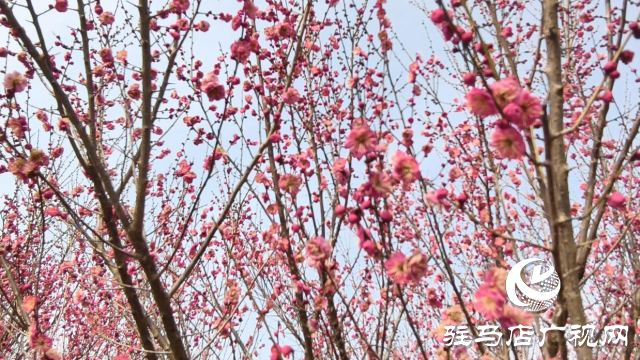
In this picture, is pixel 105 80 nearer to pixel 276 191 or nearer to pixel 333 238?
pixel 276 191

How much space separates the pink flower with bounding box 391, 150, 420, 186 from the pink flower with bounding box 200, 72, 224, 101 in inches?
52.3

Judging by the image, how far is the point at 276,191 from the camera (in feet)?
11.9

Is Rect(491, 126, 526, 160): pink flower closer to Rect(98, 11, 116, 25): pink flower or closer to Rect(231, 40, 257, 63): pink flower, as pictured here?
Rect(231, 40, 257, 63): pink flower

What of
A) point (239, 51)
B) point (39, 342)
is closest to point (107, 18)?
point (239, 51)

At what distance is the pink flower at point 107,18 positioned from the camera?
3781mm

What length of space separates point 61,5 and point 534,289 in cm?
351

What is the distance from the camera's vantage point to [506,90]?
169 centimetres

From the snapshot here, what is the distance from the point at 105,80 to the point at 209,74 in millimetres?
1943

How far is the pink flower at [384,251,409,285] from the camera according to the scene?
6.30ft

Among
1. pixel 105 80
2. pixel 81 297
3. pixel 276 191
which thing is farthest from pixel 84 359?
Answer: pixel 276 191

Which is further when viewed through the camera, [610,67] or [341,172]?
[341,172]

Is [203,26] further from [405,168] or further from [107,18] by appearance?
[405,168]

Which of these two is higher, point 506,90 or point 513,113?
point 506,90

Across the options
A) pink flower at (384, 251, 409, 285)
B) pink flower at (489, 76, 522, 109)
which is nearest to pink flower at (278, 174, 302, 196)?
pink flower at (384, 251, 409, 285)
